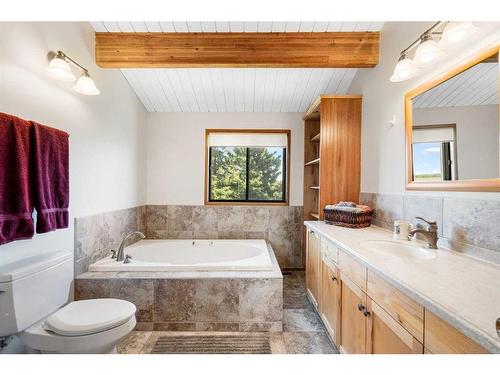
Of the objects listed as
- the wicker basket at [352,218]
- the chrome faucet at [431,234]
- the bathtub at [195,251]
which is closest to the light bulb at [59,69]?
the bathtub at [195,251]

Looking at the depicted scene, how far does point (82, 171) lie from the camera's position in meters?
1.97

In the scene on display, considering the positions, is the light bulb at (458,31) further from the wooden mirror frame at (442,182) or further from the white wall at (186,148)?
the white wall at (186,148)

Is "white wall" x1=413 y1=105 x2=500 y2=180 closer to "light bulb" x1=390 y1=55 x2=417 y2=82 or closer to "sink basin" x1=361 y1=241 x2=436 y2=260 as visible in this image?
"light bulb" x1=390 y1=55 x2=417 y2=82

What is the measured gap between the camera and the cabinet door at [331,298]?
1637mm

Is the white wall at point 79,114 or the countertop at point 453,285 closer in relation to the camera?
the countertop at point 453,285

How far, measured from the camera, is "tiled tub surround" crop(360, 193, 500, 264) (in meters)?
1.16

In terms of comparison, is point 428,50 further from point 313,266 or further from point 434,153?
point 313,266

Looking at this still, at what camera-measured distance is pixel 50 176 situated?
155cm

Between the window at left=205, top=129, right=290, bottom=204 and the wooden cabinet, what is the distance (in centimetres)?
105

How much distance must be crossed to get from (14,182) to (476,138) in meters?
2.55

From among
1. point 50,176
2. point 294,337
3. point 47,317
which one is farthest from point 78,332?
point 294,337

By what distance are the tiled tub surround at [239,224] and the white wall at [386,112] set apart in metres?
1.18

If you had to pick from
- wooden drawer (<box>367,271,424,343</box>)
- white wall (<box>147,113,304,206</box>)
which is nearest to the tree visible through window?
white wall (<box>147,113,304,206</box>)
